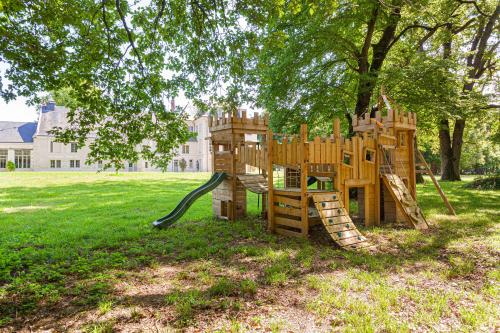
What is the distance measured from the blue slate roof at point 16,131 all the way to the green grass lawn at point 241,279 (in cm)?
4744

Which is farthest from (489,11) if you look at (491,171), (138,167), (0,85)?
(138,167)

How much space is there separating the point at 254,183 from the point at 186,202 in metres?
2.18

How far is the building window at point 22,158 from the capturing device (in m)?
48.8

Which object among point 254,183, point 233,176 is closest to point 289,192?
point 254,183

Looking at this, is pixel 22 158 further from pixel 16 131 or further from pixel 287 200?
pixel 287 200

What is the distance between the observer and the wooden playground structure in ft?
28.0

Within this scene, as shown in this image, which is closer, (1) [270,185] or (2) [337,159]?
(2) [337,159]

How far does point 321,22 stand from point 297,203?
8361mm

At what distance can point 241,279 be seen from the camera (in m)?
5.52

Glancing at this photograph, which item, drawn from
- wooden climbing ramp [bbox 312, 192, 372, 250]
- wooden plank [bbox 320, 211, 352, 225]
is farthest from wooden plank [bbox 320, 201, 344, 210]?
wooden plank [bbox 320, 211, 352, 225]

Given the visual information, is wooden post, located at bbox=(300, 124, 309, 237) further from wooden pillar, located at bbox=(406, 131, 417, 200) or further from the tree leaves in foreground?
wooden pillar, located at bbox=(406, 131, 417, 200)

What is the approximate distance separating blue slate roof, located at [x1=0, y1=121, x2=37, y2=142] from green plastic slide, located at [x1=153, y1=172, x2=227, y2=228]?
Answer: 49687mm

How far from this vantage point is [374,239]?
8336mm

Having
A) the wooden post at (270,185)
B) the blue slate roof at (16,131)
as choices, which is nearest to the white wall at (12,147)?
the blue slate roof at (16,131)
